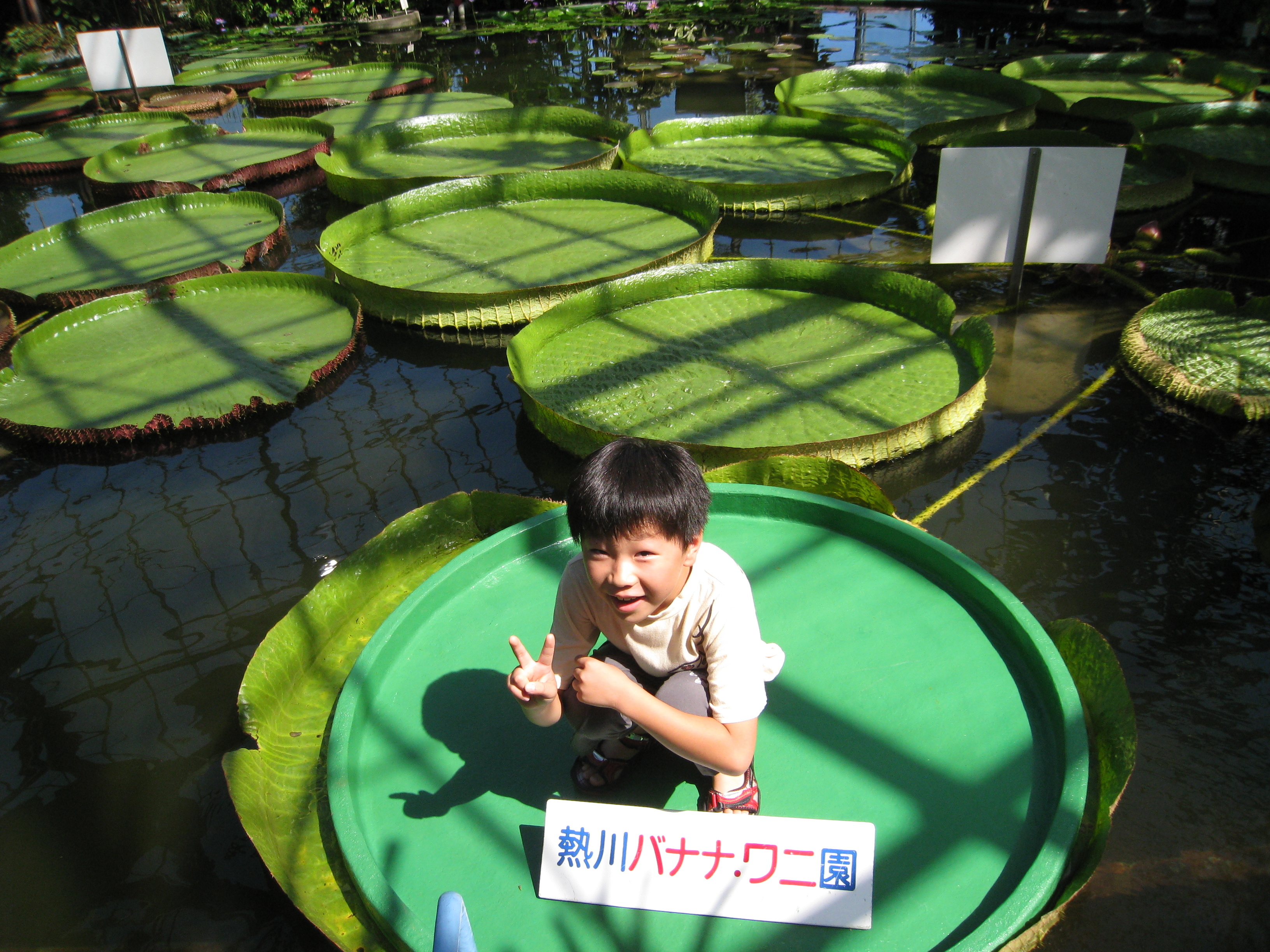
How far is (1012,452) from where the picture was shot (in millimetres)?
2594

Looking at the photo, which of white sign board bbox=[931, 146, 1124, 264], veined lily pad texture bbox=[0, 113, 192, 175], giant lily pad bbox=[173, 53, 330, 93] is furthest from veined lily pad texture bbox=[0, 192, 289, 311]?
giant lily pad bbox=[173, 53, 330, 93]

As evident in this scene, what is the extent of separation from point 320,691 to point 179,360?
2.02 meters

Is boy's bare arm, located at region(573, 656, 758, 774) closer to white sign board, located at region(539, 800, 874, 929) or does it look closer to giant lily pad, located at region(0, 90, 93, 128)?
white sign board, located at region(539, 800, 874, 929)

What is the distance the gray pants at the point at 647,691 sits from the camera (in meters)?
1.27

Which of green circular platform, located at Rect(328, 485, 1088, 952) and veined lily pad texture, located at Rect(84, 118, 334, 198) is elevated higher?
veined lily pad texture, located at Rect(84, 118, 334, 198)

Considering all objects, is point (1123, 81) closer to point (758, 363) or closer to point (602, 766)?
point (758, 363)

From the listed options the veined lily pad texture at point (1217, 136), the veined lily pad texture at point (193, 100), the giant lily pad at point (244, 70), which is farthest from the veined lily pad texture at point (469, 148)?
the giant lily pad at point (244, 70)

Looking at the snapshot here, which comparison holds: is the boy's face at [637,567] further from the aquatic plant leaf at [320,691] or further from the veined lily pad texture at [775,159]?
the veined lily pad texture at [775,159]

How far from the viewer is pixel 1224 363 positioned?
2.74 meters

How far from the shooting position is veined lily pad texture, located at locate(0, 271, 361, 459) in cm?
292

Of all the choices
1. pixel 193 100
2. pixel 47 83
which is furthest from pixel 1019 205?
pixel 47 83

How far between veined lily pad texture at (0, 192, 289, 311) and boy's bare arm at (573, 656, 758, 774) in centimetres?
346

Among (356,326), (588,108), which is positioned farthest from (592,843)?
(588,108)

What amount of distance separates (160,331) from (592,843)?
3104 mm
